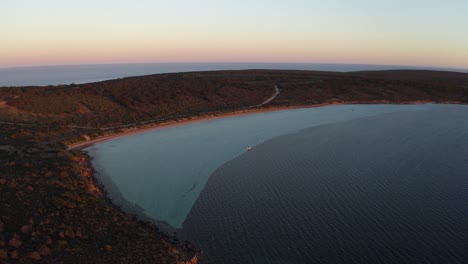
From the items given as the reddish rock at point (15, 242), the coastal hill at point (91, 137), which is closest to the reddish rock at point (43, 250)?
the coastal hill at point (91, 137)

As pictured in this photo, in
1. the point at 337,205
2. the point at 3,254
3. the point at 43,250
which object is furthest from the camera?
the point at 337,205

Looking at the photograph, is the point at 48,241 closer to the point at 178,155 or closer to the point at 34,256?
the point at 34,256

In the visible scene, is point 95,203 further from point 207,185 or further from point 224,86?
point 224,86

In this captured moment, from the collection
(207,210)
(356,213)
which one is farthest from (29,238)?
(356,213)

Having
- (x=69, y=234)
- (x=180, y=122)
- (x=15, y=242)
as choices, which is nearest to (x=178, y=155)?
(x=69, y=234)

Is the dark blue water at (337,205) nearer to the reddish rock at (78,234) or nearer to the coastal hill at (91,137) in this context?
the coastal hill at (91,137)

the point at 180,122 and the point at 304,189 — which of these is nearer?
the point at 304,189
